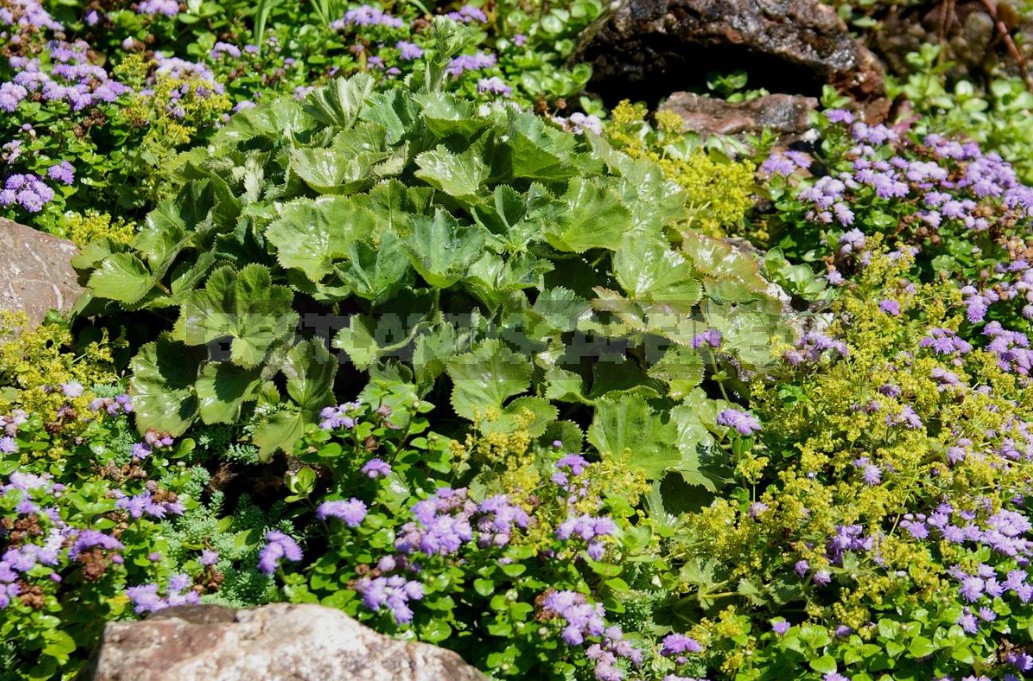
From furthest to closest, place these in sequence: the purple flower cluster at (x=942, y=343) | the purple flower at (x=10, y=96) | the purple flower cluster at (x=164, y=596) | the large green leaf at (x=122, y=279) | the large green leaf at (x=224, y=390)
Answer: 1. the purple flower at (x=10, y=96)
2. the purple flower cluster at (x=942, y=343)
3. the large green leaf at (x=122, y=279)
4. the large green leaf at (x=224, y=390)
5. the purple flower cluster at (x=164, y=596)

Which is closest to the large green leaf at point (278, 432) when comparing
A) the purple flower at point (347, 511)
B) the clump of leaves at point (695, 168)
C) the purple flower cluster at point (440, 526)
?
the purple flower at point (347, 511)

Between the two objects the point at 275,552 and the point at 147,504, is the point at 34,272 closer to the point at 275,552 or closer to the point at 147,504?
the point at 147,504

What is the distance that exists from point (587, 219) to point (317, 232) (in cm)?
94

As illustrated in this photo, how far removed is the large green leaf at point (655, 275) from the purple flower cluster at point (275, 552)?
1.53 m

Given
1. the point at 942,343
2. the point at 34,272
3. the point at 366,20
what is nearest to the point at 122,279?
the point at 34,272

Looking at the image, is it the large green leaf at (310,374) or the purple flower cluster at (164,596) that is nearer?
the purple flower cluster at (164,596)

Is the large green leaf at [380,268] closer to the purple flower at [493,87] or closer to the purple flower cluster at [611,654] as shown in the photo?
the purple flower cluster at [611,654]

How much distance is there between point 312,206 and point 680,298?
1288 mm

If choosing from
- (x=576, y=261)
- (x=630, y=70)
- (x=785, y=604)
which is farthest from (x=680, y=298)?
(x=630, y=70)

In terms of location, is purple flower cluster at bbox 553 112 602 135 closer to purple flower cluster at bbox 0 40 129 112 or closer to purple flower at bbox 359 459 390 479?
purple flower cluster at bbox 0 40 129 112

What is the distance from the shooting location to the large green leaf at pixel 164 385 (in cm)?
360

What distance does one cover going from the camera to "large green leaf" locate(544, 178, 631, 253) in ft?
12.9

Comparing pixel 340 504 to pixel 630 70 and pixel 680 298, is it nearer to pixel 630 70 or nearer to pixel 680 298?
pixel 680 298

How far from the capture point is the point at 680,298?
156 inches
